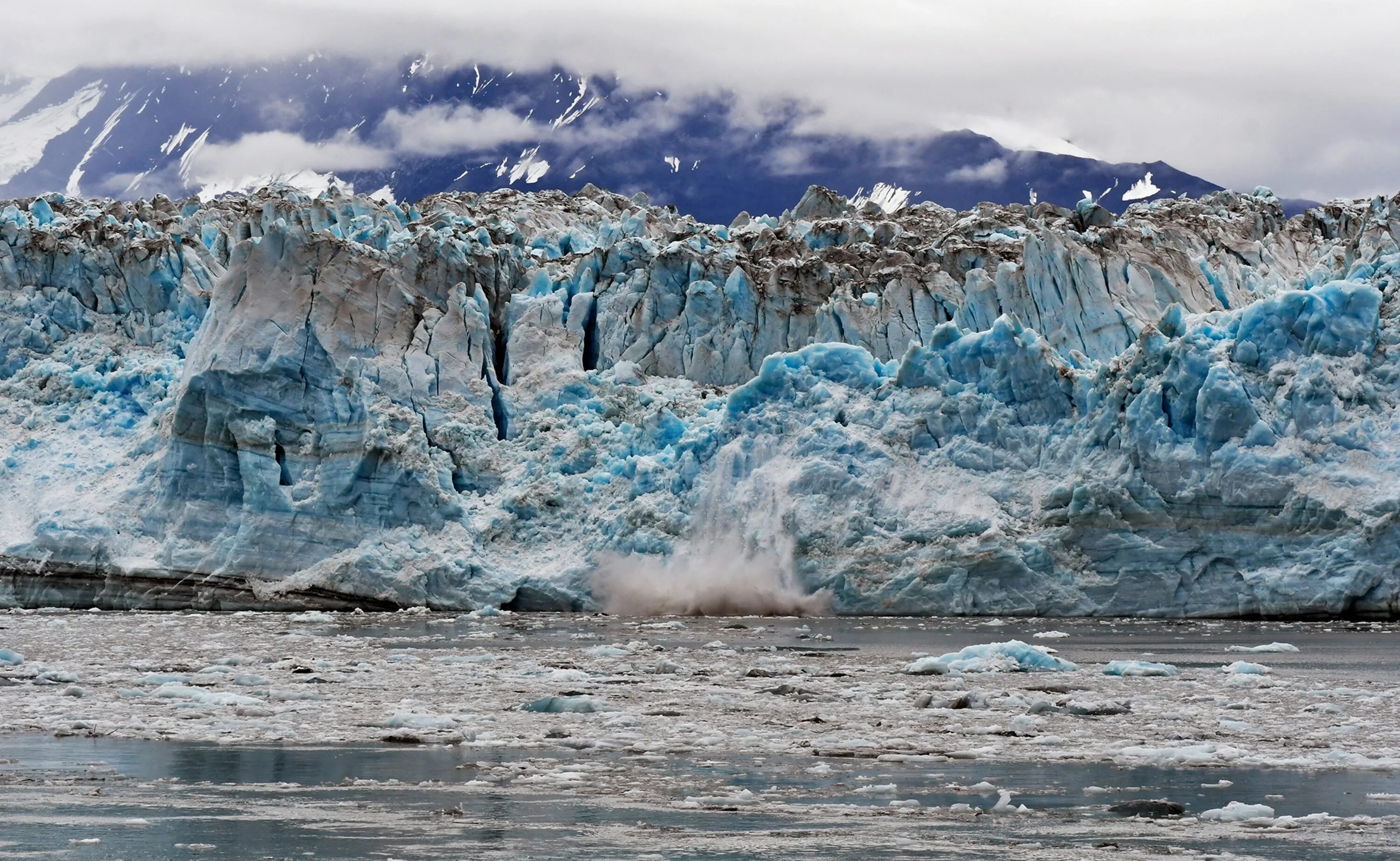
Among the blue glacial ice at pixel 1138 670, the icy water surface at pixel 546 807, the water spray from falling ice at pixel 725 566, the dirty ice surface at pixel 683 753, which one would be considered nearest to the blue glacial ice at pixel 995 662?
the dirty ice surface at pixel 683 753

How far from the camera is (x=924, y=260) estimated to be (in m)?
30.2

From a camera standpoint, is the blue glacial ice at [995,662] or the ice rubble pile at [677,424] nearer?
the blue glacial ice at [995,662]

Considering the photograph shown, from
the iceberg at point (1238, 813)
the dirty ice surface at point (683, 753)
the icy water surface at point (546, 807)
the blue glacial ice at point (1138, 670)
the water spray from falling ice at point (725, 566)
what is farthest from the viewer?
the water spray from falling ice at point (725, 566)

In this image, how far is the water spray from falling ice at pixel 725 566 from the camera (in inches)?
870

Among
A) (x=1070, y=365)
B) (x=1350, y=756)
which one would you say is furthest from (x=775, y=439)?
(x=1350, y=756)

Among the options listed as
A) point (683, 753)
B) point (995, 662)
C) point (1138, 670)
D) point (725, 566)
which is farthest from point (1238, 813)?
point (725, 566)

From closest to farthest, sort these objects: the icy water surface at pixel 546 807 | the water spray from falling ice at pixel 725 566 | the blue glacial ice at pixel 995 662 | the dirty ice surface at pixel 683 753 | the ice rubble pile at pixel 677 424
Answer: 1. the icy water surface at pixel 546 807
2. the dirty ice surface at pixel 683 753
3. the blue glacial ice at pixel 995 662
4. the ice rubble pile at pixel 677 424
5. the water spray from falling ice at pixel 725 566

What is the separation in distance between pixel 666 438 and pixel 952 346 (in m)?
4.28

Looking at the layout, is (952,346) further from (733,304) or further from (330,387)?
(330,387)

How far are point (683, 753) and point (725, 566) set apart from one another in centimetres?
1344

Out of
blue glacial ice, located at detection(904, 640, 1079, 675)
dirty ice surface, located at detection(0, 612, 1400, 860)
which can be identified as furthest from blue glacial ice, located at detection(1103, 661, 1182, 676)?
blue glacial ice, located at detection(904, 640, 1079, 675)

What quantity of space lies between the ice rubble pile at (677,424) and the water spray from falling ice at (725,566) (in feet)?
0.21

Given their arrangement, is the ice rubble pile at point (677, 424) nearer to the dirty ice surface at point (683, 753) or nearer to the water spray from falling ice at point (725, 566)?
the water spray from falling ice at point (725, 566)

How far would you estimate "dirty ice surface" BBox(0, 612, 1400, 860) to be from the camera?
6398 mm
